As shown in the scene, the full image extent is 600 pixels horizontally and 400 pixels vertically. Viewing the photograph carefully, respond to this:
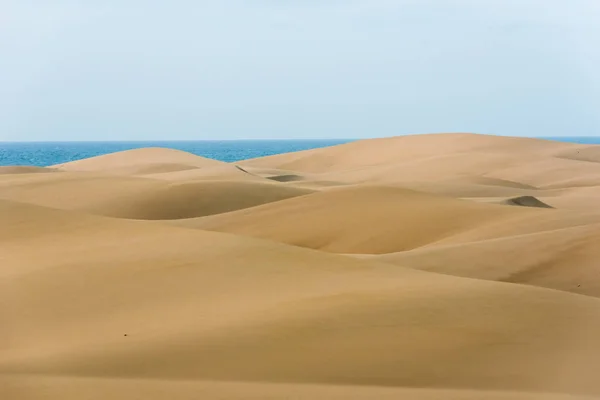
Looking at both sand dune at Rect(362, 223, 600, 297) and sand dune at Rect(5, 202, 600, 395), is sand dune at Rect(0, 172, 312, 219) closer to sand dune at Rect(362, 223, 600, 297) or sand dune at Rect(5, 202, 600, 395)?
sand dune at Rect(362, 223, 600, 297)

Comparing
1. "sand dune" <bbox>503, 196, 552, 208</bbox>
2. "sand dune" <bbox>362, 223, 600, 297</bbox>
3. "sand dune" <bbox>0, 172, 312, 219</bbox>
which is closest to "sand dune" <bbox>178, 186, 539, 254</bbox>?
"sand dune" <bbox>362, 223, 600, 297</bbox>

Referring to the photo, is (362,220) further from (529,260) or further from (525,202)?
(525,202)

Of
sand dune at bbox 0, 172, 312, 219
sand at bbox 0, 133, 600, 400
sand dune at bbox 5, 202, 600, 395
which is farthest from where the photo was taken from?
sand dune at bbox 0, 172, 312, 219

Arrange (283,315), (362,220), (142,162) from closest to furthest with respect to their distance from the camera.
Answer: (283,315)
(362,220)
(142,162)

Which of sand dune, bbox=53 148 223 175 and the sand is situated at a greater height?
the sand

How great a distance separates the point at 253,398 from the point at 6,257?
489 centimetres

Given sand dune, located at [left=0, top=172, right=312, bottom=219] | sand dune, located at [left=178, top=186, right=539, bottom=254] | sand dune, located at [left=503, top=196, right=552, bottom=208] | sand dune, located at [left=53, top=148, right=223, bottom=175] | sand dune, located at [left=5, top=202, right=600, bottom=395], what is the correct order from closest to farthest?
sand dune, located at [left=5, top=202, right=600, bottom=395] → sand dune, located at [left=178, top=186, right=539, bottom=254] → sand dune, located at [left=0, top=172, right=312, bottom=219] → sand dune, located at [left=503, top=196, right=552, bottom=208] → sand dune, located at [left=53, top=148, right=223, bottom=175]

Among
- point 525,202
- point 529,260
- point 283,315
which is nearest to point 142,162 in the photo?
point 525,202

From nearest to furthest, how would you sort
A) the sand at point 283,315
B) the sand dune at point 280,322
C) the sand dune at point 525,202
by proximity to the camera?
the sand at point 283,315, the sand dune at point 280,322, the sand dune at point 525,202

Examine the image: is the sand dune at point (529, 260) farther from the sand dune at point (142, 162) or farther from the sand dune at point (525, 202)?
the sand dune at point (142, 162)

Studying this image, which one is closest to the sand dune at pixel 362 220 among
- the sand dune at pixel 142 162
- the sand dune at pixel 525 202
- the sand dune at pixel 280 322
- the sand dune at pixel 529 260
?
the sand dune at pixel 529 260

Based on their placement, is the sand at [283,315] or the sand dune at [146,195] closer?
the sand at [283,315]

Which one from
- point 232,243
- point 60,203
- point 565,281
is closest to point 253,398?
point 232,243

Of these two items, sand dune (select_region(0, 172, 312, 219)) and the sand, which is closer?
the sand
